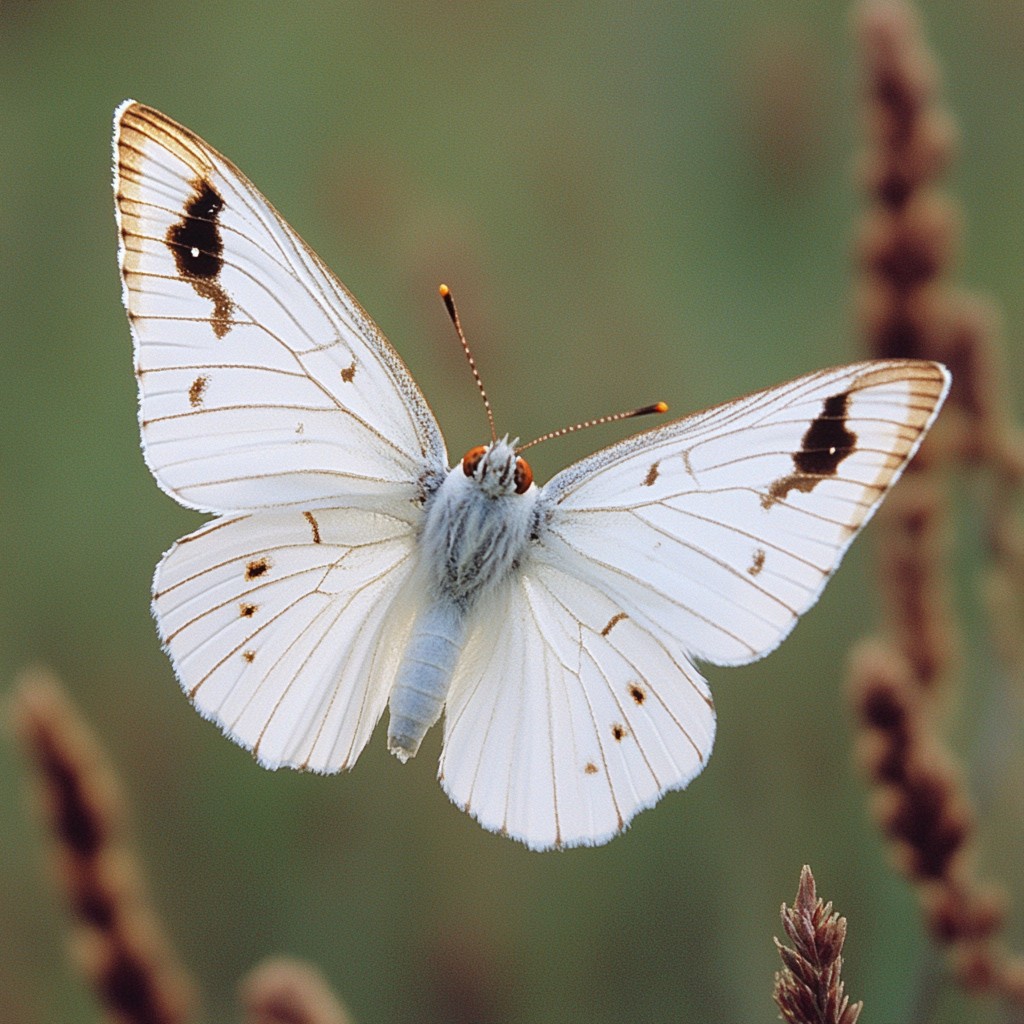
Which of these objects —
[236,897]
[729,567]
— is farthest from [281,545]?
[236,897]

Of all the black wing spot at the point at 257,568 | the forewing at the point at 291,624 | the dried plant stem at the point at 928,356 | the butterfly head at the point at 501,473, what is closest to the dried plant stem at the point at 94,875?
the forewing at the point at 291,624

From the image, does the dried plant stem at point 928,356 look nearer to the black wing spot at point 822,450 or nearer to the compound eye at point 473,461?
the black wing spot at point 822,450

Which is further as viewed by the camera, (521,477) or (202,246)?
(521,477)

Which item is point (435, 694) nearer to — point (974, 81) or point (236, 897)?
point (236, 897)

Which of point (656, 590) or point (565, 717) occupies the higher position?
point (656, 590)

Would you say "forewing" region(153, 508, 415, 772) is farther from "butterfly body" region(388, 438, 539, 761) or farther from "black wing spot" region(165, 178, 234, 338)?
"black wing spot" region(165, 178, 234, 338)

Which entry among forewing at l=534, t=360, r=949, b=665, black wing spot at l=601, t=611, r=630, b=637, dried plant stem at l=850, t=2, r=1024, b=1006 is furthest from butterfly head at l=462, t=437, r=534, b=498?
dried plant stem at l=850, t=2, r=1024, b=1006

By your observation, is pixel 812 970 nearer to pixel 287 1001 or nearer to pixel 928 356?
pixel 287 1001

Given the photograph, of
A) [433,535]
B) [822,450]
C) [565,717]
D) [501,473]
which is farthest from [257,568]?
[822,450]
